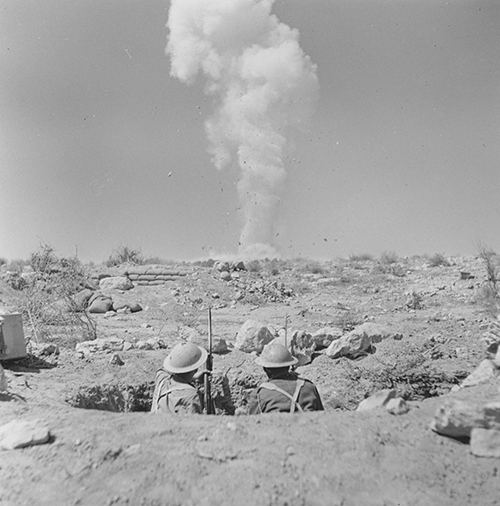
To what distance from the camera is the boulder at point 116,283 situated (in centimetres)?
1430

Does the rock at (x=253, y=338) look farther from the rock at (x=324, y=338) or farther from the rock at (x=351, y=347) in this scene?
the rock at (x=351, y=347)

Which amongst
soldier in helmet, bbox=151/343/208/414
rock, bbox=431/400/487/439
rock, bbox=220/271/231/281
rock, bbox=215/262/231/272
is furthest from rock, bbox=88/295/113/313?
rock, bbox=431/400/487/439

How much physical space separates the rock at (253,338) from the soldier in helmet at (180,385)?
2.40m

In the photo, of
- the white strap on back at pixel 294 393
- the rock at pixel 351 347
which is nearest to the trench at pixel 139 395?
the rock at pixel 351 347

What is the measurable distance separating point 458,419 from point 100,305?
10.7m

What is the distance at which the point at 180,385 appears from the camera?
14.0 feet

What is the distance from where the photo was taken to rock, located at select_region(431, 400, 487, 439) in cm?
246

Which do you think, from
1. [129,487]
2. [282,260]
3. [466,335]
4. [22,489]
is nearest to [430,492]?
[129,487]

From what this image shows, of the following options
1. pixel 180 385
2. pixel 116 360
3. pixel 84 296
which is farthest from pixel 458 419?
pixel 84 296

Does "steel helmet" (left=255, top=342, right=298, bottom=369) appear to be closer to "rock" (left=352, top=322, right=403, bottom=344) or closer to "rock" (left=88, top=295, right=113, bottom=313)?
"rock" (left=352, top=322, right=403, bottom=344)

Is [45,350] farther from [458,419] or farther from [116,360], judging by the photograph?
[458,419]

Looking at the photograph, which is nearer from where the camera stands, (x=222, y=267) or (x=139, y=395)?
(x=139, y=395)

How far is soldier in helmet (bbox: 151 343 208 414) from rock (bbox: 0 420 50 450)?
140cm

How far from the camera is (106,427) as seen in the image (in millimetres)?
2793
